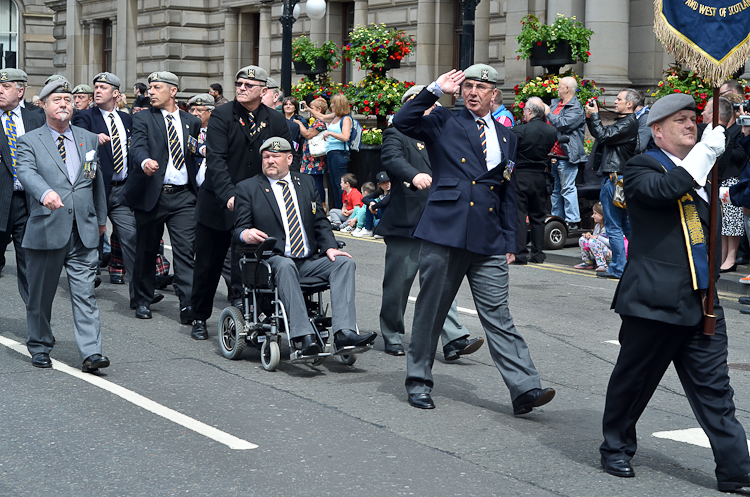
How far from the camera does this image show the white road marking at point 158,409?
580cm

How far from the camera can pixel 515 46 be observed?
21219mm

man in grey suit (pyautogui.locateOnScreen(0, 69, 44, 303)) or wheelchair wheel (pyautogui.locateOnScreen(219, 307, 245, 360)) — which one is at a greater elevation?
man in grey suit (pyautogui.locateOnScreen(0, 69, 44, 303))

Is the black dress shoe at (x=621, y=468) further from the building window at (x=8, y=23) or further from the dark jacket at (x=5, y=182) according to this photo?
the building window at (x=8, y=23)

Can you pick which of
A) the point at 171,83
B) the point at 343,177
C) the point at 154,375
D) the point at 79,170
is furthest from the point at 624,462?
the point at 343,177

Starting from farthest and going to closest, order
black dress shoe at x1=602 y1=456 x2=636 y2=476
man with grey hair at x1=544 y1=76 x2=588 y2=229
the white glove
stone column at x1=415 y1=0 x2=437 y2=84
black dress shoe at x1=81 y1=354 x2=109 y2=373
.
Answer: stone column at x1=415 y1=0 x2=437 y2=84, man with grey hair at x1=544 y1=76 x2=588 y2=229, black dress shoe at x1=81 y1=354 x2=109 y2=373, black dress shoe at x1=602 y1=456 x2=636 y2=476, the white glove

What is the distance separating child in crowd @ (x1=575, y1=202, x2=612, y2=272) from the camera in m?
13.2

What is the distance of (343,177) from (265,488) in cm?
1376

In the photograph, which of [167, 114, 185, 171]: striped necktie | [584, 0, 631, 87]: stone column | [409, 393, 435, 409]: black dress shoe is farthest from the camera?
[584, 0, 631, 87]: stone column

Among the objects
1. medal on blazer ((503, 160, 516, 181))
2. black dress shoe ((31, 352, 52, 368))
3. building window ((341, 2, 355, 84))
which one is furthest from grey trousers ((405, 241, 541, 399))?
building window ((341, 2, 355, 84))

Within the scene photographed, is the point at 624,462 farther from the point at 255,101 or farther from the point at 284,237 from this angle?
the point at 255,101

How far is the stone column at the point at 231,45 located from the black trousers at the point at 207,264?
945 inches

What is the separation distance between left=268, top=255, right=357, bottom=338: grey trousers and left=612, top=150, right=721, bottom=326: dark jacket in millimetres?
2570

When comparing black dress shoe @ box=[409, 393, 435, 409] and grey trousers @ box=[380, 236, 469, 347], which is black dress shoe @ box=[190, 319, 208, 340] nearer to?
grey trousers @ box=[380, 236, 469, 347]

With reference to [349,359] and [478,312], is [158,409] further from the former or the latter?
[478,312]
